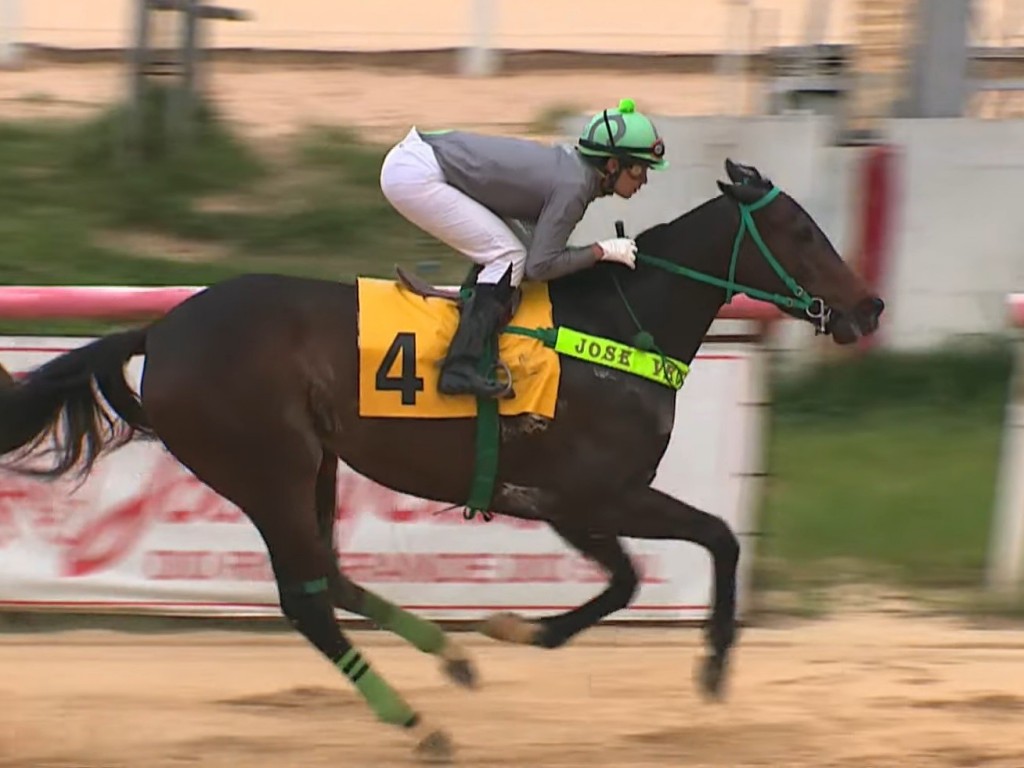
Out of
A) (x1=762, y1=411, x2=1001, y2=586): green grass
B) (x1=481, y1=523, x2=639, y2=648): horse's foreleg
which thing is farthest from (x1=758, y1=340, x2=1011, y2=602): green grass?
(x1=481, y1=523, x2=639, y2=648): horse's foreleg

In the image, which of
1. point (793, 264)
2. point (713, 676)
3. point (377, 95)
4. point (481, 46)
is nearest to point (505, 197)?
point (793, 264)

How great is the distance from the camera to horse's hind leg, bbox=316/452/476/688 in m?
6.02

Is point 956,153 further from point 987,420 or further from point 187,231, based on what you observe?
point 187,231

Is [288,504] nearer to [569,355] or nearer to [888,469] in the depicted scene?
[569,355]

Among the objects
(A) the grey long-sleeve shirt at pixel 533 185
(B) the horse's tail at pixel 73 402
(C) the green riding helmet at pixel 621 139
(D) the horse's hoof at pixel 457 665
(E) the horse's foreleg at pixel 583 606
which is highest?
(C) the green riding helmet at pixel 621 139

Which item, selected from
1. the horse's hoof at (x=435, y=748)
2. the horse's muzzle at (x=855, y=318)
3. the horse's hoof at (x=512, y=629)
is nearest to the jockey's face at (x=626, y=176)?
the horse's muzzle at (x=855, y=318)

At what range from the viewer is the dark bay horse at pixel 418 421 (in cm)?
568

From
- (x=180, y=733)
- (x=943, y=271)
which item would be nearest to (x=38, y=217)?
(x=943, y=271)

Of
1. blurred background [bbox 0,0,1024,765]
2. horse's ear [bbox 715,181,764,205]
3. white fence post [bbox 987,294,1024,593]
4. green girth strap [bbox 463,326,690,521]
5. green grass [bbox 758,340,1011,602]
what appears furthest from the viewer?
blurred background [bbox 0,0,1024,765]

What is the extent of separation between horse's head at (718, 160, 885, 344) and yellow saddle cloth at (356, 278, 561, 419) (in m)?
0.72

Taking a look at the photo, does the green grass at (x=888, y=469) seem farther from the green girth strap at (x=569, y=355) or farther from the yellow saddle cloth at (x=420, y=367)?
the yellow saddle cloth at (x=420, y=367)

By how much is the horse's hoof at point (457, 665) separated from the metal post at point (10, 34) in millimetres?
11176

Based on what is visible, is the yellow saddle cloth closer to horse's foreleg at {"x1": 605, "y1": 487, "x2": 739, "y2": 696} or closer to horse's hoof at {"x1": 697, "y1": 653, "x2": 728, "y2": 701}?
horse's foreleg at {"x1": 605, "y1": 487, "x2": 739, "y2": 696}

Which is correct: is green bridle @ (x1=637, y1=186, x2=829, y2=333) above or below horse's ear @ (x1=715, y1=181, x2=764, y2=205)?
below
